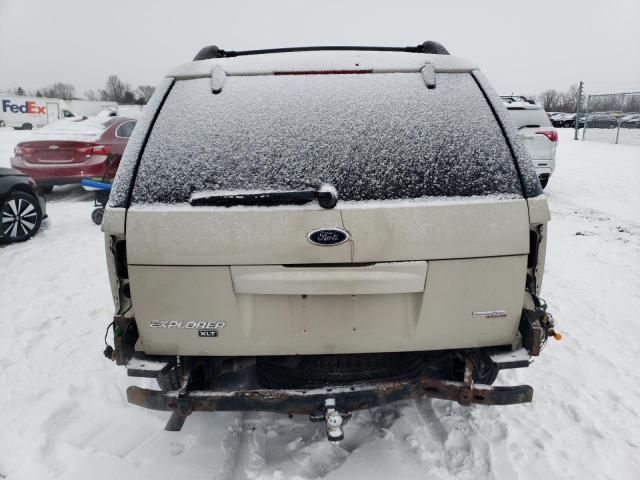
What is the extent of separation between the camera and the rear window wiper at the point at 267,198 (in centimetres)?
209

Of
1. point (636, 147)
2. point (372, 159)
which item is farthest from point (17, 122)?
point (372, 159)

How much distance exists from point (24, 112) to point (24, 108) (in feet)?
1.95

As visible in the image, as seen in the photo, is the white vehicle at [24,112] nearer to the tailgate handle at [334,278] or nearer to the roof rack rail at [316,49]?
the roof rack rail at [316,49]

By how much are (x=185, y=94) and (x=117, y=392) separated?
225 centimetres

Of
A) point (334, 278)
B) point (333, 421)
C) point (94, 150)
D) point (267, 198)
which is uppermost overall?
point (267, 198)

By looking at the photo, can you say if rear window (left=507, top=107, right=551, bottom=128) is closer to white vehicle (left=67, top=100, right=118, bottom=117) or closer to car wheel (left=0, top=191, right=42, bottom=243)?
car wheel (left=0, top=191, right=42, bottom=243)

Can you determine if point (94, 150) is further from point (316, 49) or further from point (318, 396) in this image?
point (318, 396)

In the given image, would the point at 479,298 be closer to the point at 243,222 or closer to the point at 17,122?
the point at 243,222

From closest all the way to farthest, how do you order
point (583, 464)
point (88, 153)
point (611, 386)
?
1. point (583, 464)
2. point (611, 386)
3. point (88, 153)

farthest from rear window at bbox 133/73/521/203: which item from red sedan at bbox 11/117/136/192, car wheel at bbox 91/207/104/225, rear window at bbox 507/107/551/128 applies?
rear window at bbox 507/107/551/128

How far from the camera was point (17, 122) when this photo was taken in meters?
43.1

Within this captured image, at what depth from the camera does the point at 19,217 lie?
7.18 m

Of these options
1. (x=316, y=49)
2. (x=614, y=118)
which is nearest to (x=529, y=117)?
(x=316, y=49)

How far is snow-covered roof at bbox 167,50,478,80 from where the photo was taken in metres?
2.48
